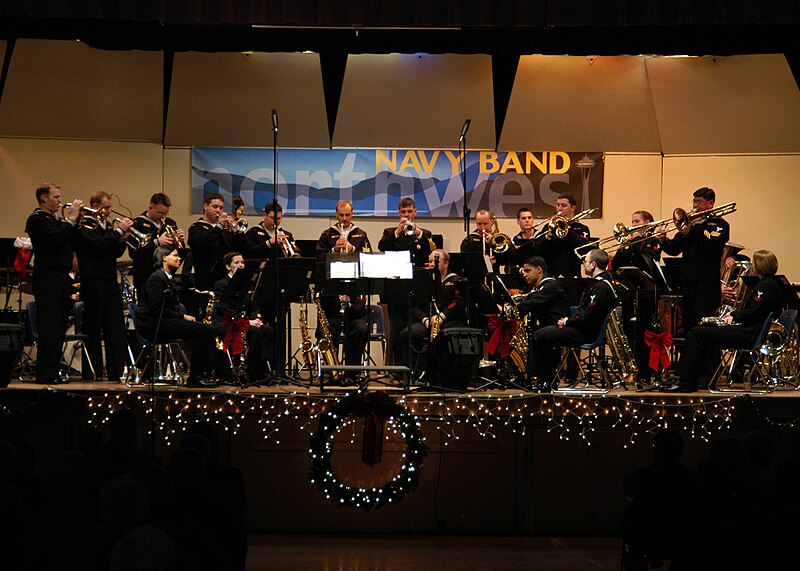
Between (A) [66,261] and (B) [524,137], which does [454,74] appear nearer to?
(B) [524,137]

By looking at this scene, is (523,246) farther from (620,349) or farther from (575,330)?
(575,330)

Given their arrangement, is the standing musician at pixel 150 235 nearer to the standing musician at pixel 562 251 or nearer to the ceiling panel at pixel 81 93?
the ceiling panel at pixel 81 93

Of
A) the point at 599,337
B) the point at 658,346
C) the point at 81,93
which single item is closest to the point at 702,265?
the point at 658,346

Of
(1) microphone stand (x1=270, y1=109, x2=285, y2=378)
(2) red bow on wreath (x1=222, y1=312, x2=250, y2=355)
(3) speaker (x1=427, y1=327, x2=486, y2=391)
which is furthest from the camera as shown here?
(2) red bow on wreath (x1=222, y1=312, x2=250, y2=355)

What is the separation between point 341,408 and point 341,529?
4.56 feet

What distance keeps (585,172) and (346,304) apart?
479 centimetres

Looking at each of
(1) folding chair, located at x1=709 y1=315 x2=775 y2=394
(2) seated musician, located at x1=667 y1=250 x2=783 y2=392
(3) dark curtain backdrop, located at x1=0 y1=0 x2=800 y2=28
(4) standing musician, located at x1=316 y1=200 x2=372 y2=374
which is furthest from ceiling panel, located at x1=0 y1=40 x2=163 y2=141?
(1) folding chair, located at x1=709 y1=315 x2=775 y2=394

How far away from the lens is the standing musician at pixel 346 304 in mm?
10586

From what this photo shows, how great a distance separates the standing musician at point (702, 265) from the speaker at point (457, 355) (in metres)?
2.45

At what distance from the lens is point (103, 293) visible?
9.96m

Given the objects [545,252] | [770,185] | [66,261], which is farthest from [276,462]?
[770,185]

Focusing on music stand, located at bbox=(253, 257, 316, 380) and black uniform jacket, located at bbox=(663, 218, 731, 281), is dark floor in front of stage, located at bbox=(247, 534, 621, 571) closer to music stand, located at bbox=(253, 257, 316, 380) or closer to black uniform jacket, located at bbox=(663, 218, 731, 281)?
music stand, located at bbox=(253, 257, 316, 380)

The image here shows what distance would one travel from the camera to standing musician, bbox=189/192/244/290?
10805 millimetres

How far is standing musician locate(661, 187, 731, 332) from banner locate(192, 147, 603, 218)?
336 centimetres
